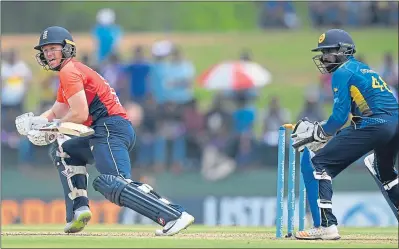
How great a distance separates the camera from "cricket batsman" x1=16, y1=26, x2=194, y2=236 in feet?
31.4

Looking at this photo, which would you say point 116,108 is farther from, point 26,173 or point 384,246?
point 26,173

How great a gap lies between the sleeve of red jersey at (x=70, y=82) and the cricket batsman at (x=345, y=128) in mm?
2157

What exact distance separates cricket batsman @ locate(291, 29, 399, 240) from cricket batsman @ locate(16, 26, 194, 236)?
131 centimetres

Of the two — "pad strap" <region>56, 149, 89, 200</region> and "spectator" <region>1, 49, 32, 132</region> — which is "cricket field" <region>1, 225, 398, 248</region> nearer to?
"pad strap" <region>56, 149, 89, 200</region>

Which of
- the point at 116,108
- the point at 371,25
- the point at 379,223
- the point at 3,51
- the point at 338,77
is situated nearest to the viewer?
the point at 338,77

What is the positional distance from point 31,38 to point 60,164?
14.7m

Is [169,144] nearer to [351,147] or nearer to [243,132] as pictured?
[243,132]

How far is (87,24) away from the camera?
25000 mm

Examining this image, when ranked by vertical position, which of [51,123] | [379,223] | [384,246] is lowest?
→ [379,223]

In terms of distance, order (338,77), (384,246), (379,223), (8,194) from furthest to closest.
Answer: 1. (8,194)
2. (379,223)
3. (338,77)
4. (384,246)

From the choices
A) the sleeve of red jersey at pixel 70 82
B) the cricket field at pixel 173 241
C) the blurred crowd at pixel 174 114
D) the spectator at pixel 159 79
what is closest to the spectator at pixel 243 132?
the blurred crowd at pixel 174 114

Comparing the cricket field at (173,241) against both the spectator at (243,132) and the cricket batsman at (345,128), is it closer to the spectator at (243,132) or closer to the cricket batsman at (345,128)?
the cricket batsman at (345,128)

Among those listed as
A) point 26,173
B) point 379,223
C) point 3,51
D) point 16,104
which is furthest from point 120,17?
point 379,223

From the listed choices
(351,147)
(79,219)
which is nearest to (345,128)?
(351,147)
